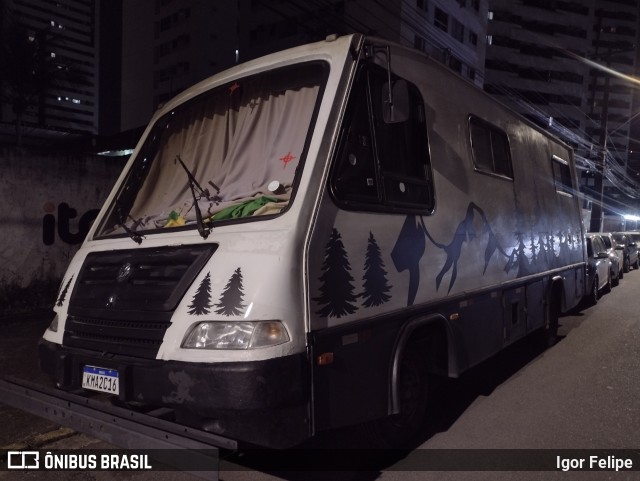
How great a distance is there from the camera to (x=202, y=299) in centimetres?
277

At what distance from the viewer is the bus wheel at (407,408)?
3643 mm

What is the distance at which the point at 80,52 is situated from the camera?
122 metres

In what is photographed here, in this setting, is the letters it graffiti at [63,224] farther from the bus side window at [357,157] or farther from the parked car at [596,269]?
the parked car at [596,269]

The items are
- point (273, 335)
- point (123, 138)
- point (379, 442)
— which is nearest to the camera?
point (273, 335)

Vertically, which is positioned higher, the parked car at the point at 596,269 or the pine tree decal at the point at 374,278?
the pine tree decal at the point at 374,278

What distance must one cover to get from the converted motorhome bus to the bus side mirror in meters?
0.01

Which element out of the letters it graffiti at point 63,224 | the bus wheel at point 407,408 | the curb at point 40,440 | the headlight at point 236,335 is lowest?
the curb at point 40,440

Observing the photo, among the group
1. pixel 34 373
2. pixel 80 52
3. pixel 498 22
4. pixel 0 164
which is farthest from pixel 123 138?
pixel 80 52

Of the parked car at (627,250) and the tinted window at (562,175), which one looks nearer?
the tinted window at (562,175)

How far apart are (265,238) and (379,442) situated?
74.6 inches

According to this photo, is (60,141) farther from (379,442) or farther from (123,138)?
(379,442)

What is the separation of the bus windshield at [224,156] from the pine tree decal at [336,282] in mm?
414

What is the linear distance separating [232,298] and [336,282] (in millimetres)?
665

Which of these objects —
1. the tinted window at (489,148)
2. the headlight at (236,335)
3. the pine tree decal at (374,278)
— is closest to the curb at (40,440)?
the headlight at (236,335)
